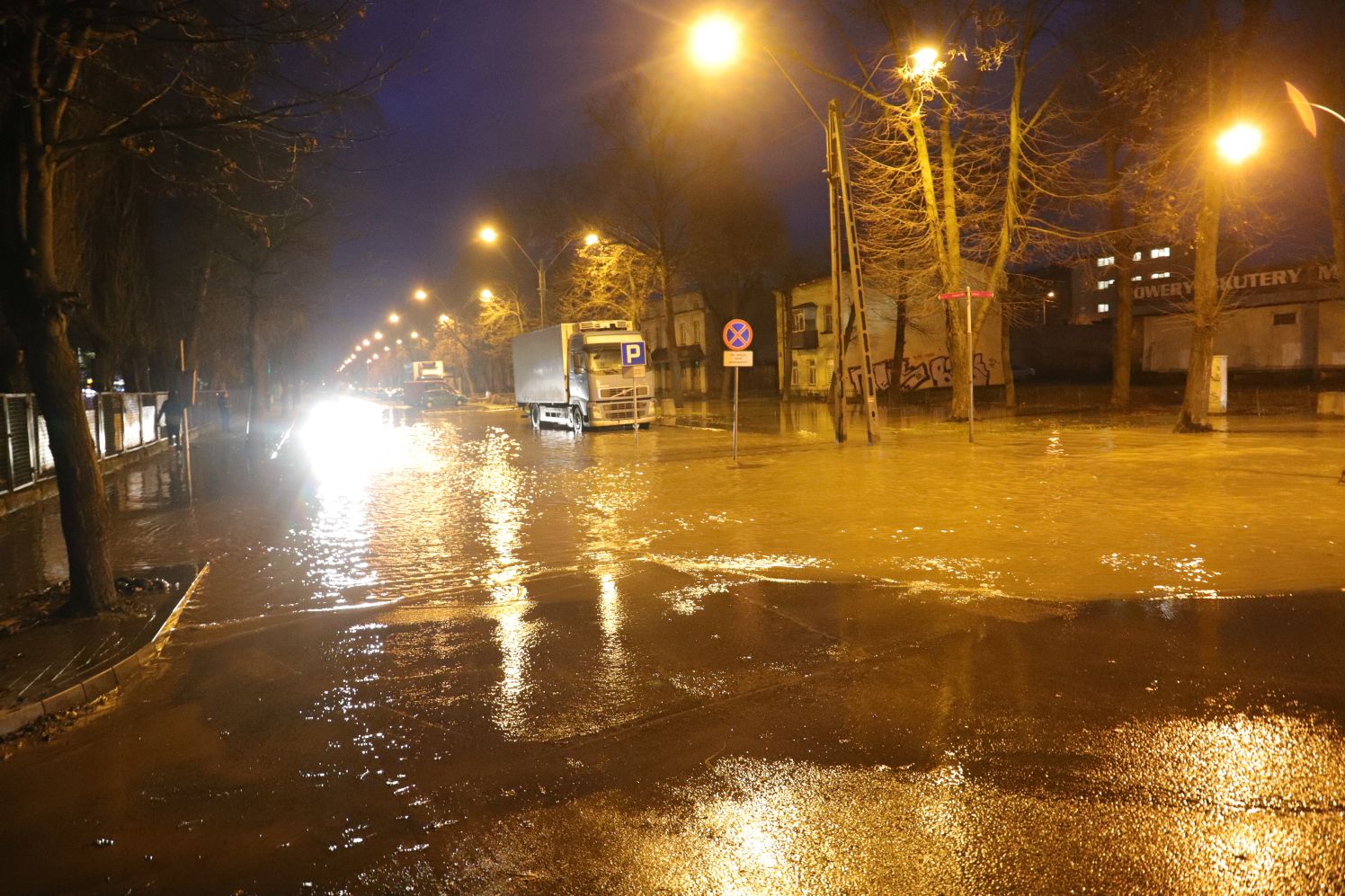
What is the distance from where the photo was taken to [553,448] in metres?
25.8

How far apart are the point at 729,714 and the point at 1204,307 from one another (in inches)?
851

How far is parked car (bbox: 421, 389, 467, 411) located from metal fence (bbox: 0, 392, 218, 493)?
97.9 feet

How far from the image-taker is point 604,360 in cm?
3091

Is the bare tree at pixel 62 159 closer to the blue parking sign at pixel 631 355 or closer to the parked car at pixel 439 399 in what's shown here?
the blue parking sign at pixel 631 355

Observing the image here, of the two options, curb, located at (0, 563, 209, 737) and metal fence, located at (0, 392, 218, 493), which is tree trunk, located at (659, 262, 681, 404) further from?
curb, located at (0, 563, 209, 737)

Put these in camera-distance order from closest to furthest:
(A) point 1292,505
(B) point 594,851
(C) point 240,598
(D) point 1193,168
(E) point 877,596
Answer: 1. (B) point 594,851
2. (E) point 877,596
3. (C) point 240,598
4. (A) point 1292,505
5. (D) point 1193,168

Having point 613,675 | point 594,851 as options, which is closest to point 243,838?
point 594,851

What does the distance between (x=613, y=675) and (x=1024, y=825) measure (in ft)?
9.63

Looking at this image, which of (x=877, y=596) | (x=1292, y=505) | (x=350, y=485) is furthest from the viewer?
(x=350, y=485)

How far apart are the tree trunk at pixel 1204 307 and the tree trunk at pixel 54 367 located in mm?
22314

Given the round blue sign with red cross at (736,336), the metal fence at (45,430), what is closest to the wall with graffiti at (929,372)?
the round blue sign with red cross at (736,336)

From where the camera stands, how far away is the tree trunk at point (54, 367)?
752cm

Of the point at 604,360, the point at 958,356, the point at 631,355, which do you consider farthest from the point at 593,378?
the point at 958,356

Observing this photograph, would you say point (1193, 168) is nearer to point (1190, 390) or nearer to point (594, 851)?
point (1190, 390)
